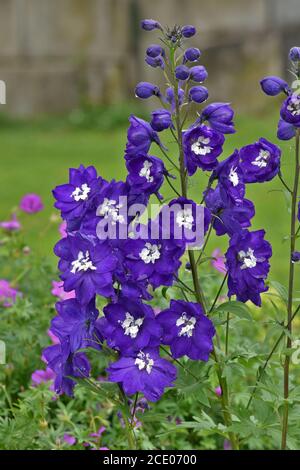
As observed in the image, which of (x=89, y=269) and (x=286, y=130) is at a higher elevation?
(x=286, y=130)

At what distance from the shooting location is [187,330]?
2.19 m

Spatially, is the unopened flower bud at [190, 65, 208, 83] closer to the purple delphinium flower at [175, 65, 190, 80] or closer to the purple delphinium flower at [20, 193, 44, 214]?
the purple delphinium flower at [175, 65, 190, 80]

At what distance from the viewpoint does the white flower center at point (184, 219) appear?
2102 millimetres

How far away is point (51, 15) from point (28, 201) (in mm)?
7650

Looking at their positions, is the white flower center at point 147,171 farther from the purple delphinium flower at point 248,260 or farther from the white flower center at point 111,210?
the purple delphinium flower at point 248,260

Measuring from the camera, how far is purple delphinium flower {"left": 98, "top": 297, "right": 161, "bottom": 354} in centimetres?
217

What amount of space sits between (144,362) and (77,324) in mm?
175

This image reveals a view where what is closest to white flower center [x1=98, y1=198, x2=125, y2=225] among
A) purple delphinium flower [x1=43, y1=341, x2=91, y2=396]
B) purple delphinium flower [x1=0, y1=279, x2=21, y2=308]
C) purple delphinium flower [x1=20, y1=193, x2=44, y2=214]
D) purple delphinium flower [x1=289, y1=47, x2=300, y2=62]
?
purple delphinium flower [x1=43, y1=341, x2=91, y2=396]

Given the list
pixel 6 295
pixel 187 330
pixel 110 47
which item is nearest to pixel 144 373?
pixel 187 330

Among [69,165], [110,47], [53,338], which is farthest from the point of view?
[110,47]

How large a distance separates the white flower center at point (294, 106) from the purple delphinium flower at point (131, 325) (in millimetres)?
527

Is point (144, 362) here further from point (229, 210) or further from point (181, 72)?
point (181, 72)
